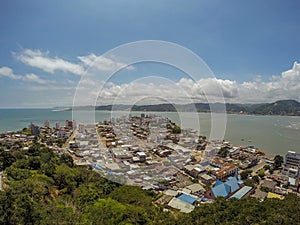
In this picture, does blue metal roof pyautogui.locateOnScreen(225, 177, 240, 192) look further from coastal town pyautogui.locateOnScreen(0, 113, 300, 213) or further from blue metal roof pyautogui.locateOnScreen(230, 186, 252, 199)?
blue metal roof pyautogui.locateOnScreen(230, 186, 252, 199)

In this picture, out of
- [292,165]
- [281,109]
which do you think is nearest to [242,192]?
[292,165]

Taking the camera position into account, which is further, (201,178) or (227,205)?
(201,178)

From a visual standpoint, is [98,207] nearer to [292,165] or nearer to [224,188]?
[224,188]

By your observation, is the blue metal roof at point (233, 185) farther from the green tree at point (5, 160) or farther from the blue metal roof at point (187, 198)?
the green tree at point (5, 160)

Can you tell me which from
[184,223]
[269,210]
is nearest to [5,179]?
[184,223]

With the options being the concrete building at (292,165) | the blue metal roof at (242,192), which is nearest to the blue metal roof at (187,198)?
the blue metal roof at (242,192)

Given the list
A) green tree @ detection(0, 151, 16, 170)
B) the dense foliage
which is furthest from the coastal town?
green tree @ detection(0, 151, 16, 170)

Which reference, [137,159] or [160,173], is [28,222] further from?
[137,159]
